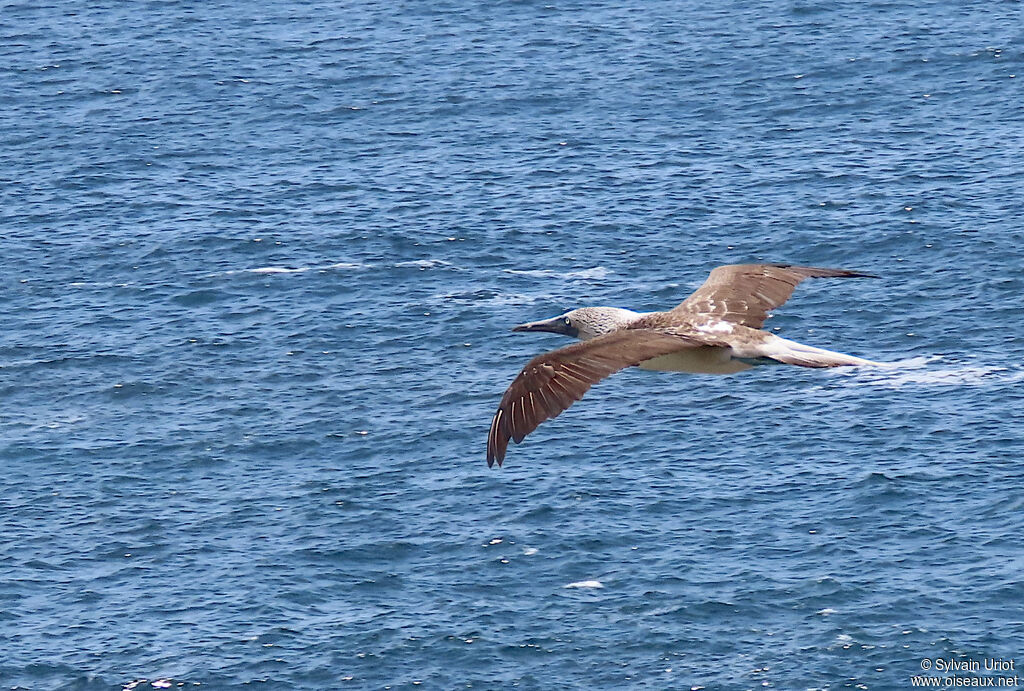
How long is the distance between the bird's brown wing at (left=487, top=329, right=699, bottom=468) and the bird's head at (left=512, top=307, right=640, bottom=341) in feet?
27.1

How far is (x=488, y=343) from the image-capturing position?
134 m

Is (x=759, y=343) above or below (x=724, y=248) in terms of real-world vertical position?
above

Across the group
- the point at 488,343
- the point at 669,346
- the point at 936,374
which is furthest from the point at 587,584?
the point at 669,346

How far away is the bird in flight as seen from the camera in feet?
159

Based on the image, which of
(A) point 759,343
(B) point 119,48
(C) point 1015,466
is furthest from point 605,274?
(A) point 759,343

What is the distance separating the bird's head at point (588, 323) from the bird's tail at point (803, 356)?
6.43 m

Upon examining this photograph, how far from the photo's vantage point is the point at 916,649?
3989 inches

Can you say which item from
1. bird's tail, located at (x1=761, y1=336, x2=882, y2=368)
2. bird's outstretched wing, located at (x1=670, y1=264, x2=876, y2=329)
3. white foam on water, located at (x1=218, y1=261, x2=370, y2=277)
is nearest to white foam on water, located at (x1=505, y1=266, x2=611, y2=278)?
white foam on water, located at (x1=218, y1=261, x2=370, y2=277)

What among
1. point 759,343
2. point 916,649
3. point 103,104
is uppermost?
point 759,343

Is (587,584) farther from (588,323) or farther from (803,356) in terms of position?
(803,356)

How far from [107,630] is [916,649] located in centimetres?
5024

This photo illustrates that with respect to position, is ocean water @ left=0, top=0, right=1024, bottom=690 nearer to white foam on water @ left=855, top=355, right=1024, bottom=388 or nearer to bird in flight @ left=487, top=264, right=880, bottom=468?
white foam on water @ left=855, top=355, right=1024, bottom=388

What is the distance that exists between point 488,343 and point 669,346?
84.5 metres

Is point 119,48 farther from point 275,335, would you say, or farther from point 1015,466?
point 1015,466
